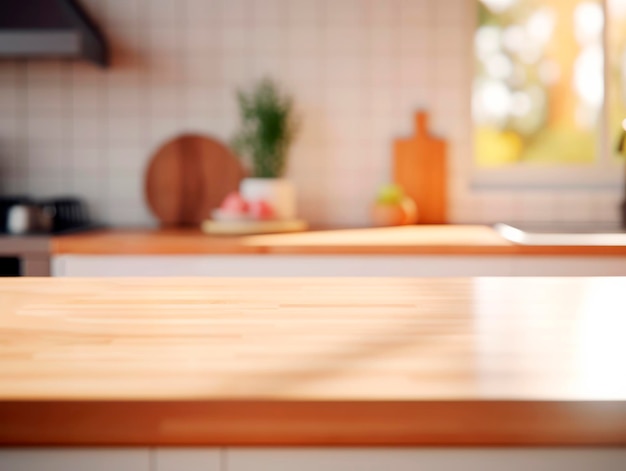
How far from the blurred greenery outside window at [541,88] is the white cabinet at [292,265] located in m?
0.91

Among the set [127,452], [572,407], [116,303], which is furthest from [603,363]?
[116,303]

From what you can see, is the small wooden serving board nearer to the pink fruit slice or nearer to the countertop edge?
the pink fruit slice

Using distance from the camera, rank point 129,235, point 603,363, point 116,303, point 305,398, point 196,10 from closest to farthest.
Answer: point 305,398
point 603,363
point 116,303
point 129,235
point 196,10

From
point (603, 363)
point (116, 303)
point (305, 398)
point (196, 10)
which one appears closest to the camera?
point (305, 398)

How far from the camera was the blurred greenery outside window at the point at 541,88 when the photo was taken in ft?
9.41

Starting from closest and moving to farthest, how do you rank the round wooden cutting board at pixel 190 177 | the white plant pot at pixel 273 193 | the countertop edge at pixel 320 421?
the countertop edge at pixel 320 421 → the white plant pot at pixel 273 193 → the round wooden cutting board at pixel 190 177

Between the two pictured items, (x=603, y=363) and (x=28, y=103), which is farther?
(x=28, y=103)

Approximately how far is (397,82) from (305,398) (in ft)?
7.72

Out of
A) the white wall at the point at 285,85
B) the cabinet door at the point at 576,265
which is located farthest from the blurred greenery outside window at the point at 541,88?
the cabinet door at the point at 576,265

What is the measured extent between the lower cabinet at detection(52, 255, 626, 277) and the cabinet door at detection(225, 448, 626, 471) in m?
1.50

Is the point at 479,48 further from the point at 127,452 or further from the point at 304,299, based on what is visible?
the point at 127,452

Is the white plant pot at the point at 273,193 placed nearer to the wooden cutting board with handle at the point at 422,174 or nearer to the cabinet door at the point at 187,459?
the wooden cutting board with handle at the point at 422,174

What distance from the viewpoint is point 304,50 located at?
9.16 ft

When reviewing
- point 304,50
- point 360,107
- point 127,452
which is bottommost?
point 127,452
